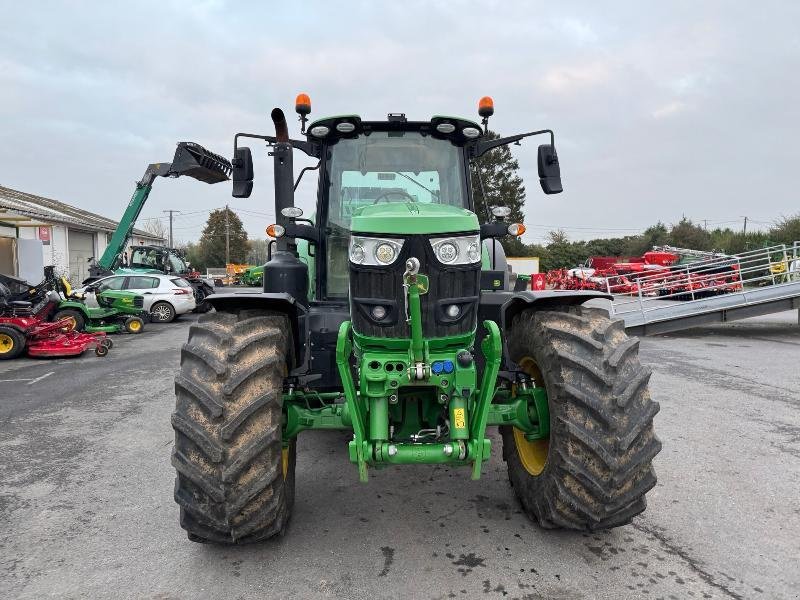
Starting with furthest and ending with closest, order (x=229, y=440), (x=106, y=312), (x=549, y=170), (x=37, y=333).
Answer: (x=106, y=312)
(x=37, y=333)
(x=549, y=170)
(x=229, y=440)

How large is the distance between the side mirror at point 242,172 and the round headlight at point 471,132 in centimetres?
166

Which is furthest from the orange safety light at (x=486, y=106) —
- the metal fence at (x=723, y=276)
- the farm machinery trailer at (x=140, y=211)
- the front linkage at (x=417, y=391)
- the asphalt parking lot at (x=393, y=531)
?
the farm machinery trailer at (x=140, y=211)

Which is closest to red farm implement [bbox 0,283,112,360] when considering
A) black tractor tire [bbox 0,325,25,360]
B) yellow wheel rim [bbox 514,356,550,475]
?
black tractor tire [bbox 0,325,25,360]

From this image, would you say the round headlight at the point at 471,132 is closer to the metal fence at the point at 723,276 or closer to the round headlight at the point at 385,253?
the round headlight at the point at 385,253

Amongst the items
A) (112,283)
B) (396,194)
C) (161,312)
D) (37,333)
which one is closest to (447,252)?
(396,194)

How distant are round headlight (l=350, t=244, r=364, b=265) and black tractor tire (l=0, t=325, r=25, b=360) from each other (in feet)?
31.5

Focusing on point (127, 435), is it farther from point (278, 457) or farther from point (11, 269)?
point (11, 269)

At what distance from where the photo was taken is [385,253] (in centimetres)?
297

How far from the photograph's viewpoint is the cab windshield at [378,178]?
4.39 m

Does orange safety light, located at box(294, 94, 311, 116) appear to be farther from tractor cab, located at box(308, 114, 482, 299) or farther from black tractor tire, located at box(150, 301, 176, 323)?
black tractor tire, located at box(150, 301, 176, 323)

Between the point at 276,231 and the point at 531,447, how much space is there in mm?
2348

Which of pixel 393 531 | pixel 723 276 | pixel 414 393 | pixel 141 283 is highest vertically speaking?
pixel 723 276

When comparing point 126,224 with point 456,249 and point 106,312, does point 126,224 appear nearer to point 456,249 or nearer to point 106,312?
point 106,312

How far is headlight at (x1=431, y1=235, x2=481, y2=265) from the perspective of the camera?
2982 mm
